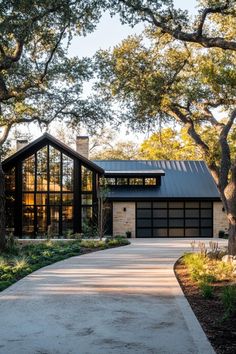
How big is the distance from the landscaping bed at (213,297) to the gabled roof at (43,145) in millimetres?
14902

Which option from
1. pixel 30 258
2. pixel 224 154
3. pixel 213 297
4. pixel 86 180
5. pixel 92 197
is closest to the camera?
pixel 213 297

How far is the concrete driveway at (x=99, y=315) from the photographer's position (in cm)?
614

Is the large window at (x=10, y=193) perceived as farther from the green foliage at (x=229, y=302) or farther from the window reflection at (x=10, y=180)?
the green foliage at (x=229, y=302)

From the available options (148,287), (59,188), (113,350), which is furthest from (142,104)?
(59,188)

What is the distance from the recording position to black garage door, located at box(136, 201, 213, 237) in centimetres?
3061

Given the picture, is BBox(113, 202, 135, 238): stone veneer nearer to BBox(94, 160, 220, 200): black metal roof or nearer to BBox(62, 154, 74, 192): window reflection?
BBox(94, 160, 220, 200): black metal roof

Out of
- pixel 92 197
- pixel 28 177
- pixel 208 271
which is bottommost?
pixel 208 271

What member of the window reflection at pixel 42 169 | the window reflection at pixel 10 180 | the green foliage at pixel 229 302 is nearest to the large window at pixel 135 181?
the window reflection at pixel 42 169

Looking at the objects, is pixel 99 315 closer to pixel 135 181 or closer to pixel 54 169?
pixel 54 169

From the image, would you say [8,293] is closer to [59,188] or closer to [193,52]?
[193,52]

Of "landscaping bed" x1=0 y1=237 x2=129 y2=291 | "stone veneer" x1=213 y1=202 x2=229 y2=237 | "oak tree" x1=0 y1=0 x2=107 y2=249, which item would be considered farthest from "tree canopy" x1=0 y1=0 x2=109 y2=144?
"stone veneer" x1=213 y1=202 x2=229 y2=237

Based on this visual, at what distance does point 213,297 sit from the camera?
9.30 metres

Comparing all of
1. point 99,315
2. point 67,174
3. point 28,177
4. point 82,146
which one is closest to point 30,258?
point 99,315

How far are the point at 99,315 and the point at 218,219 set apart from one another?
23.6 meters
